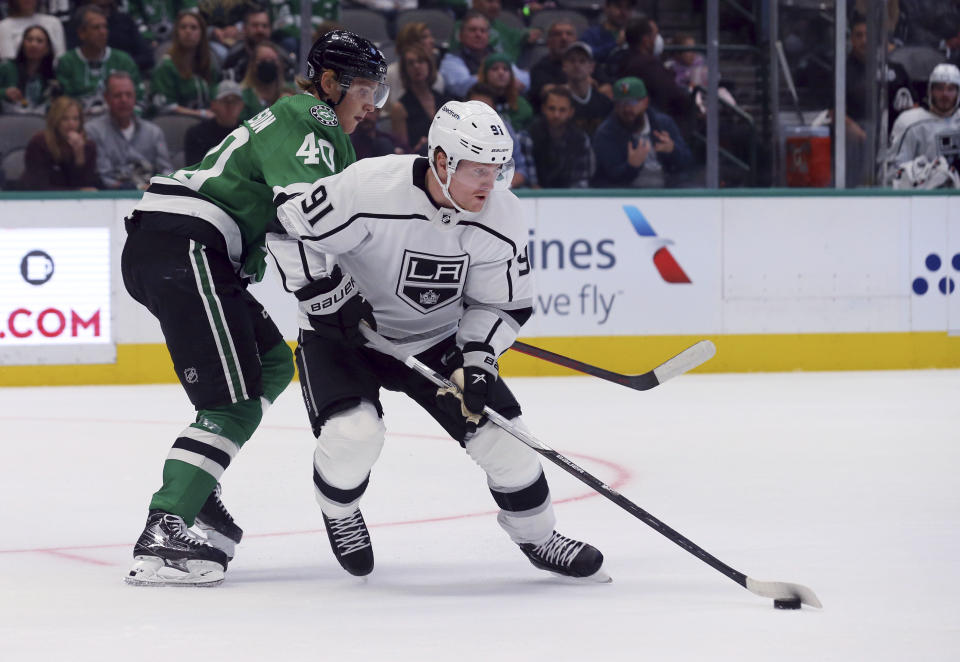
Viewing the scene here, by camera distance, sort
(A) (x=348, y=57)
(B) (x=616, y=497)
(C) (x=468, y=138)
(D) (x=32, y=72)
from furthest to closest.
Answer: (D) (x=32, y=72) < (A) (x=348, y=57) < (B) (x=616, y=497) < (C) (x=468, y=138)

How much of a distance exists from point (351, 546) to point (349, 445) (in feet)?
0.71

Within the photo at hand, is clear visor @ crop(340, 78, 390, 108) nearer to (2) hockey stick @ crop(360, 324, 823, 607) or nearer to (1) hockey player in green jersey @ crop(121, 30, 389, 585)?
(1) hockey player in green jersey @ crop(121, 30, 389, 585)

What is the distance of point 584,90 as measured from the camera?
24.8 ft

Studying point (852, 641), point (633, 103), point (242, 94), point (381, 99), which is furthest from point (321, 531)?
point (633, 103)

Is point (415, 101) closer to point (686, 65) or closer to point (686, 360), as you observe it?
point (686, 65)

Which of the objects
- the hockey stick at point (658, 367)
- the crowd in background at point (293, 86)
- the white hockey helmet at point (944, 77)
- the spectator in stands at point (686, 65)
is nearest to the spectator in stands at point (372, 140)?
the crowd in background at point (293, 86)

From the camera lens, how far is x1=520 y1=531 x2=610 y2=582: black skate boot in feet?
9.61

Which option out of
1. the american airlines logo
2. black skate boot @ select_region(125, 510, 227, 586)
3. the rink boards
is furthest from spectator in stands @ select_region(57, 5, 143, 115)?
black skate boot @ select_region(125, 510, 227, 586)

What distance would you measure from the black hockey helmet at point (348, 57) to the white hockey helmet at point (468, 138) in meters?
0.31

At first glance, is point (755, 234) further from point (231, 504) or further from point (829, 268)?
point (231, 504)

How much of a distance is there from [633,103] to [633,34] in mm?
640

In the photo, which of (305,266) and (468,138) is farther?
(305,266)

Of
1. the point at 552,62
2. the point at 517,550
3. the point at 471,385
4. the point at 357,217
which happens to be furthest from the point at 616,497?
the point at 552,62

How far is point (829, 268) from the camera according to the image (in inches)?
287
